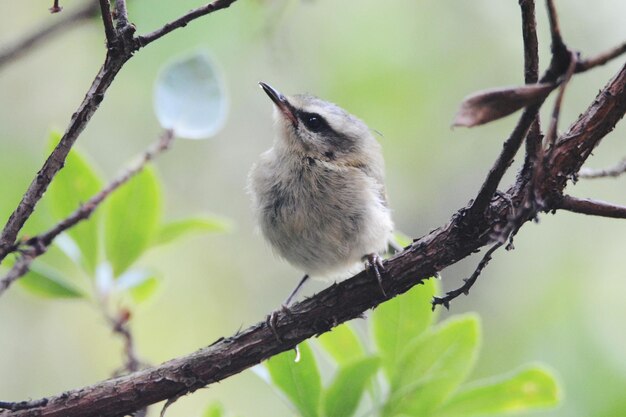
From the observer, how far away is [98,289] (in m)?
Answer: 2.71

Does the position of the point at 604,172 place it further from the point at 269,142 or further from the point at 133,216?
the point at 269,142

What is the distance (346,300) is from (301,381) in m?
0.30

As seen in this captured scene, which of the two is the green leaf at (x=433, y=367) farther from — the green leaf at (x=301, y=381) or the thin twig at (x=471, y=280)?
the thin twig at (x=471, y=280)

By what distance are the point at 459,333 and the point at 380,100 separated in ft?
10.8

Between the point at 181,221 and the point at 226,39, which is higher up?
the point at 226,39

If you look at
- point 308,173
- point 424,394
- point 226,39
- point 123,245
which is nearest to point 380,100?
point 226,39

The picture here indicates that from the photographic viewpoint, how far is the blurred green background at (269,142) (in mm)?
5242

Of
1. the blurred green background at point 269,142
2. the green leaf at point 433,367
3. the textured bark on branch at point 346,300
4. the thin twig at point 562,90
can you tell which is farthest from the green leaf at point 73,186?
the blurred green background at point 269,142

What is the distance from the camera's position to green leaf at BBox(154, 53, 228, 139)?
8.74 feet

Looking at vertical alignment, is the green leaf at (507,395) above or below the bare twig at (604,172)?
below

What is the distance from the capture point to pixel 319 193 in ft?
10.8

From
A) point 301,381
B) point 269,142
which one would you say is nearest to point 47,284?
point 301,381

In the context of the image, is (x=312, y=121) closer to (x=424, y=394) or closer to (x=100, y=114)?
(x=424, y=394)

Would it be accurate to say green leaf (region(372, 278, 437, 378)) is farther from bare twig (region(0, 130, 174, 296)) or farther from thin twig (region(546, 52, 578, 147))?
thin twig (region(546, 52, 578, 147))
